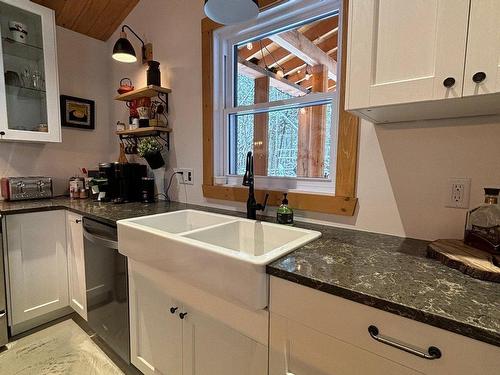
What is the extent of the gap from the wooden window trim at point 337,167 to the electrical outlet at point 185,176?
264mm

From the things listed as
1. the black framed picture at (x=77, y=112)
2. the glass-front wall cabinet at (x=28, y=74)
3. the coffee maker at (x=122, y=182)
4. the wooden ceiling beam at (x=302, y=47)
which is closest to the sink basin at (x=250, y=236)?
the wooden ceiling beam at (x=302, y=47)

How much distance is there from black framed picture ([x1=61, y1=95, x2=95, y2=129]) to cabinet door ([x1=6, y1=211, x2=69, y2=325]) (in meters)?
1.01

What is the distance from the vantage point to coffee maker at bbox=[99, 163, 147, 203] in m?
2.07

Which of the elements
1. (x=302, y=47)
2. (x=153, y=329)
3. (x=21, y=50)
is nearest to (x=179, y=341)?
(x=153, y=329)

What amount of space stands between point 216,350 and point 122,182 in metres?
1.53

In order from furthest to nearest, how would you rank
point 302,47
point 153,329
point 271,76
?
point 271,76 < point 302,47 < point 153,329

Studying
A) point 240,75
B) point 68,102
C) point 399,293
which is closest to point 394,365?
point 399,293

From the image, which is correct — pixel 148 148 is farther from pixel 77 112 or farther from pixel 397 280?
pixel 397 280

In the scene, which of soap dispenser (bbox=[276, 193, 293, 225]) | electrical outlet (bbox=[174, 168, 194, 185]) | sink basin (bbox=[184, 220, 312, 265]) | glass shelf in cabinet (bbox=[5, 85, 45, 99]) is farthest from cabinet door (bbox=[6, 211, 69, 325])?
soap dispenser (bbox=[276, 193, 293, 225])

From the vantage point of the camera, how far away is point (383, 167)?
4.02ft

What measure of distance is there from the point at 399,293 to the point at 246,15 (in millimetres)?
1306

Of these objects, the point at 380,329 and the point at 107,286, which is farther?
the point at 107,286

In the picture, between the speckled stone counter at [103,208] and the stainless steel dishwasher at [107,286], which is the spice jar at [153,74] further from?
the stainless steel dishwasher at [107,286]

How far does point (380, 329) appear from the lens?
2.11 ft
